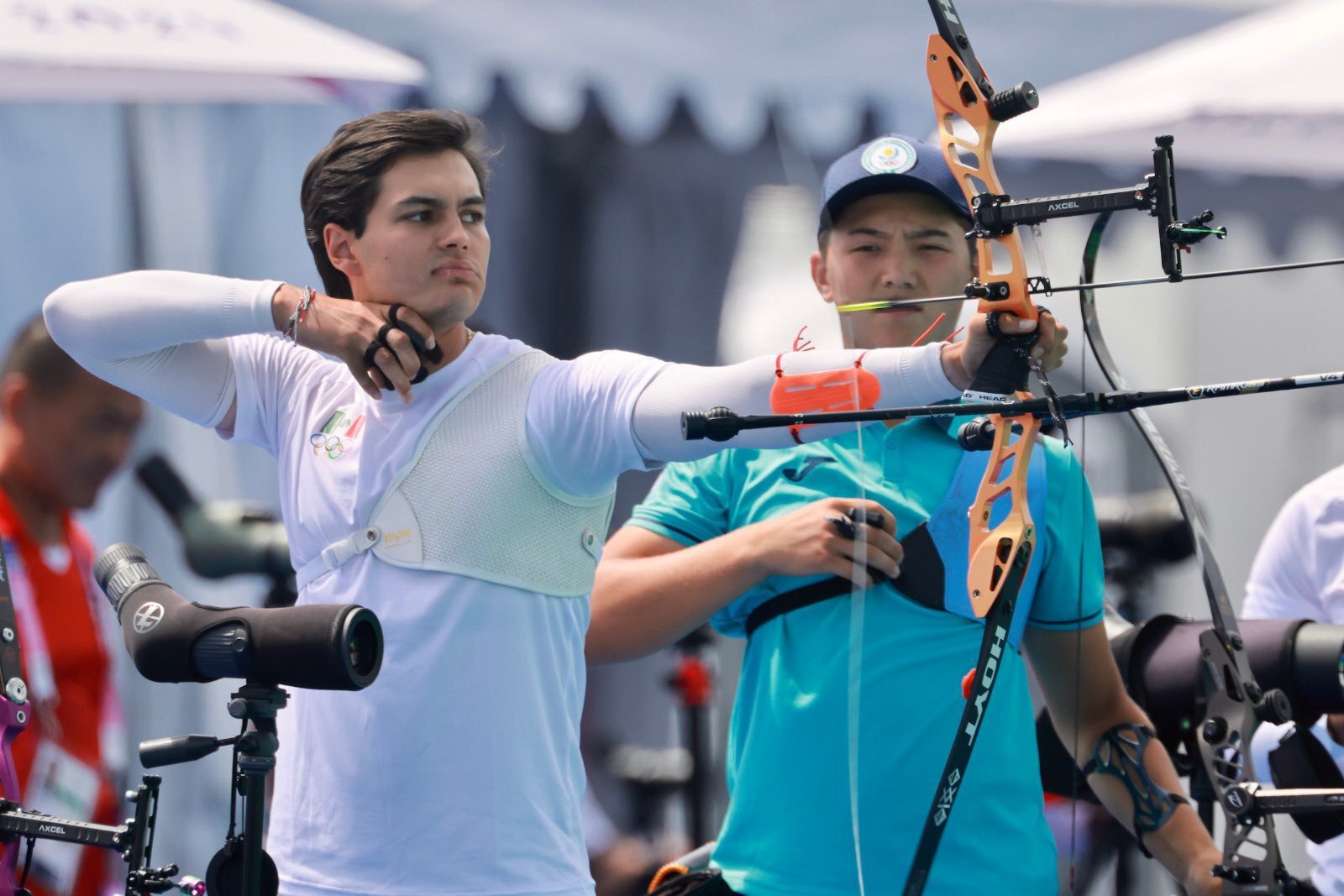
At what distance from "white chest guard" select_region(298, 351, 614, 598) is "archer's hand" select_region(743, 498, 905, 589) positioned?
22 centimetres

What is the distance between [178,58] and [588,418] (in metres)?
1.75

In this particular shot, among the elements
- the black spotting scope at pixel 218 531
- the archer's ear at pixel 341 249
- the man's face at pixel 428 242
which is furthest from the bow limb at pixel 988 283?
the black spotting scope at pixel 218 531

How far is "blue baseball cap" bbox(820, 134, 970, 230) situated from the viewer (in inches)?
67.4

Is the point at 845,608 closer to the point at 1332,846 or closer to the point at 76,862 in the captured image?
the point at 1332,846

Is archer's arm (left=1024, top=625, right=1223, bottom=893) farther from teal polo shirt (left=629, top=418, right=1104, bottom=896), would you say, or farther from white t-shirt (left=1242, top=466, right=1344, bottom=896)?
white t-shirt (left=1242, top=466, right=1344, bottom=896)

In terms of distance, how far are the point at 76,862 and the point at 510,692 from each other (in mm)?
1626

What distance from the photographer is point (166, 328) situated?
1598 millimetres

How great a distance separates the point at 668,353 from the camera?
9.90 feet

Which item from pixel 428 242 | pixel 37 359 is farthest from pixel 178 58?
pixel 428 242

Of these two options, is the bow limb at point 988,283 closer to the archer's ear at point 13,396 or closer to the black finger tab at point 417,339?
the black finger tab at point 417,339

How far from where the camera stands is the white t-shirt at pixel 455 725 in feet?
4.70

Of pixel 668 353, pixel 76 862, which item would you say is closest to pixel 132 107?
pixel 668 353

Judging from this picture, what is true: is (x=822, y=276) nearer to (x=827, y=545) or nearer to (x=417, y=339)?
(x=827, y=545)

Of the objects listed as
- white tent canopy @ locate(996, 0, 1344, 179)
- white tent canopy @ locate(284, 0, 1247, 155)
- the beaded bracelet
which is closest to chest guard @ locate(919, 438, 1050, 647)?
the beaded bracelet
